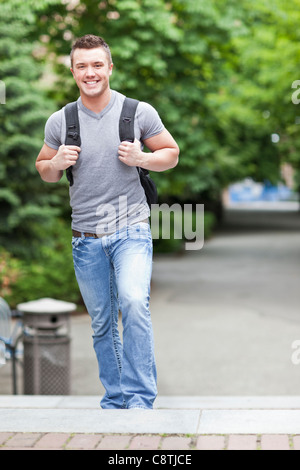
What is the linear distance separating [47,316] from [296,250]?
1987cm

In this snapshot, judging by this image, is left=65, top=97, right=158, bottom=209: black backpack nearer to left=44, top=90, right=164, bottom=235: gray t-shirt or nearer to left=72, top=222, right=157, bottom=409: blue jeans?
left=44, top=90, right=164, bottom=235: gray t-shirt

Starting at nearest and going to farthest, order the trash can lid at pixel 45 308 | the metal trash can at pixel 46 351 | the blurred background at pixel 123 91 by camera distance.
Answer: the metal trash can at pixel 46 351
the trash can lid at pixel 45 308
the blurred background at pixel 123 91

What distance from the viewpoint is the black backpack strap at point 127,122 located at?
13.4 feet

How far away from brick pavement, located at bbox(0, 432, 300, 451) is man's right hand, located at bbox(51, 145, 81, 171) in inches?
50.9

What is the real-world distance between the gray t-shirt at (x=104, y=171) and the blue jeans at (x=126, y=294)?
3.3 inches

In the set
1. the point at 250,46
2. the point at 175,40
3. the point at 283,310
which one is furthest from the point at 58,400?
the point at 250,46

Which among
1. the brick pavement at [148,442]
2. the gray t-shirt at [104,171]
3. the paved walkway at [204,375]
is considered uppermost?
the gray t-shirt at [104,171]

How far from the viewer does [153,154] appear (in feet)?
13.5

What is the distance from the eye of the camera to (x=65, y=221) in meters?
18.4

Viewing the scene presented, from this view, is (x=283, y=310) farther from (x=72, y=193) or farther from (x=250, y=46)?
(x=250, y=46)

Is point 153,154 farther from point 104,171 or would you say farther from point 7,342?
point 7,342

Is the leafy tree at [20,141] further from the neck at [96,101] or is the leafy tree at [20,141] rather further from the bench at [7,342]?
the neck at [96,101]

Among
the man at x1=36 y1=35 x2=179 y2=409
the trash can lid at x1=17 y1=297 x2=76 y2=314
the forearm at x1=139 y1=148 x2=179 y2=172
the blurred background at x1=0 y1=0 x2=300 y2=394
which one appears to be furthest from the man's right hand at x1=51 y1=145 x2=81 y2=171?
the blurred background at x1=0 y1=0 x2=300 y2=394

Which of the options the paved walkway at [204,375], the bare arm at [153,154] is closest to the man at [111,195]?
the bare arm at [153,154]
